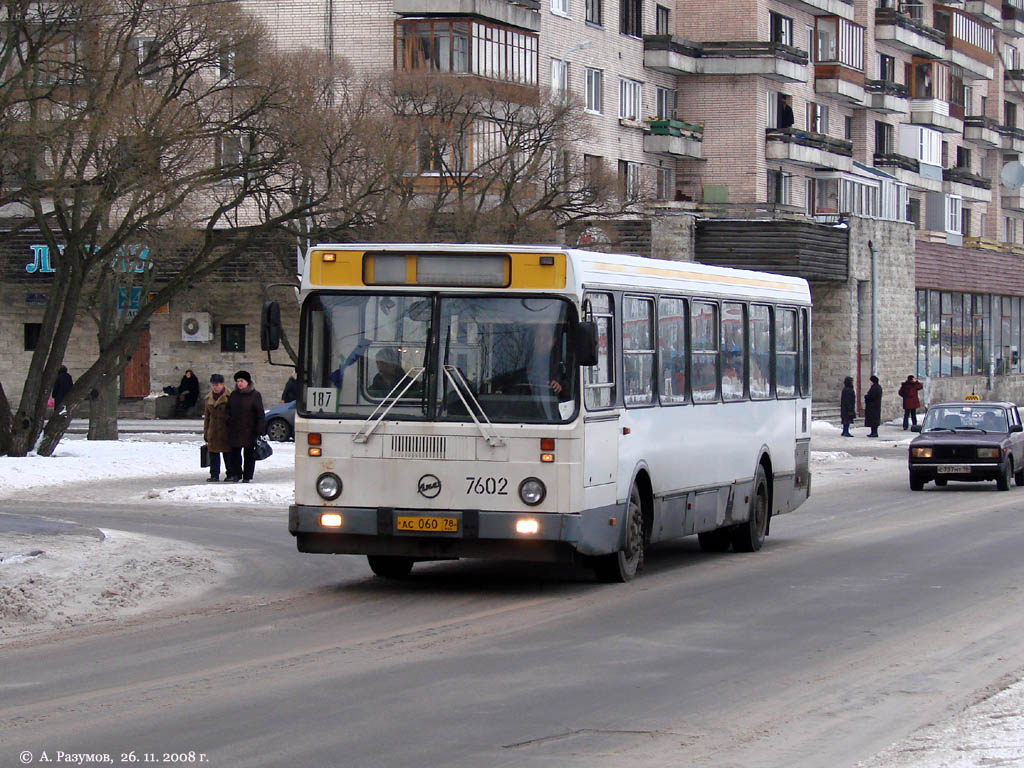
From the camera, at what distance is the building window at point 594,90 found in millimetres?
57188

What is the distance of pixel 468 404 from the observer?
43.1 feet

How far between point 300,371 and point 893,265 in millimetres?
50582

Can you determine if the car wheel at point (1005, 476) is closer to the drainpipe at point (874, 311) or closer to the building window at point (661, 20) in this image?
the drainpipe at point (874, 311)

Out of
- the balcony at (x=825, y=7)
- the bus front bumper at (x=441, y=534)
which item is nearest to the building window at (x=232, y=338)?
the balcony at (x=825, y=7)

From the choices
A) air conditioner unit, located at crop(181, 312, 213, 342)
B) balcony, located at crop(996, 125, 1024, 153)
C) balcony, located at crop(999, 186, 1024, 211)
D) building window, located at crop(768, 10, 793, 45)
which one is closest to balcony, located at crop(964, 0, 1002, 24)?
balcony, located at crop(996, 125, 1024, 153)

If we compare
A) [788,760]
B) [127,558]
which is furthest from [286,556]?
[788,760]

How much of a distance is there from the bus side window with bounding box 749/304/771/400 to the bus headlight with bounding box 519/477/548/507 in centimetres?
519

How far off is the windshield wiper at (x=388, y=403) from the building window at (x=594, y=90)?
4459 centimetres

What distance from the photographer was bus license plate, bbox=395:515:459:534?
1312 centimetres

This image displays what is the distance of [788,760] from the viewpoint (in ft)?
24.8

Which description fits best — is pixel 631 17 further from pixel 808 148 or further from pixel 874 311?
pixel 874 311

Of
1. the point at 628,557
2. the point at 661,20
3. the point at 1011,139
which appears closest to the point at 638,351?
the point at 628,557

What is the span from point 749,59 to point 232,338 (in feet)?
68.6

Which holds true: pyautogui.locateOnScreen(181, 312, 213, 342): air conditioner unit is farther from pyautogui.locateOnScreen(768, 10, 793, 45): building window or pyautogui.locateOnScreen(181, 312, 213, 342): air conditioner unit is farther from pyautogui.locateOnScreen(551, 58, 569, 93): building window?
pyautogui.locateOnScreen(768, 10, 793, 45): building window
